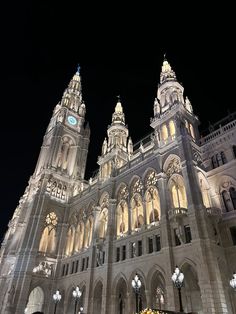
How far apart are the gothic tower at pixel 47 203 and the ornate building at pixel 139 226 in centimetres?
21

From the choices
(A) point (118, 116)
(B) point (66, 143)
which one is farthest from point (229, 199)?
(B) point (66, 143)

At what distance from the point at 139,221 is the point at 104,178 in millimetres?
13093

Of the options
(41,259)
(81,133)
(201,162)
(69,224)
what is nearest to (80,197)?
(69,224)

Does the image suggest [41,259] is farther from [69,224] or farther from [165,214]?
[165,214]

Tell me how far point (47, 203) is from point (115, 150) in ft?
56.1

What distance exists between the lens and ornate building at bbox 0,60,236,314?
87.3 ft

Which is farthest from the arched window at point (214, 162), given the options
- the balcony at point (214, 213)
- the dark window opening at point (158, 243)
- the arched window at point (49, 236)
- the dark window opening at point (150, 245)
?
the arched window at point (49, 236)

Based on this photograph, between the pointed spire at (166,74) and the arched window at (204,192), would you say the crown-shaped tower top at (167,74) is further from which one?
the arched window at (204,192)

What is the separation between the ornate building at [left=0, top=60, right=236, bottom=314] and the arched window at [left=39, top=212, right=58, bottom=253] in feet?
0.60

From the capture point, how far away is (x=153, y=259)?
95.7ft

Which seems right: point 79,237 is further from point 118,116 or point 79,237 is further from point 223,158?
point 223,158

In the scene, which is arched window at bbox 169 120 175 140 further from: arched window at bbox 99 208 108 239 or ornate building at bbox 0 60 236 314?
arched window at bbox 99 208 108 239

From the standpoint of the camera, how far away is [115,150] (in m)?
47.3

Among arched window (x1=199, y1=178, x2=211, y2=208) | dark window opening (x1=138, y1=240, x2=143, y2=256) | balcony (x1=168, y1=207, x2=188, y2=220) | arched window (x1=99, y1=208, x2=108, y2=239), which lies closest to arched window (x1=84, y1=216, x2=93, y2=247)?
arched window (x1=99, y1=208, x2=108, y2=239)
